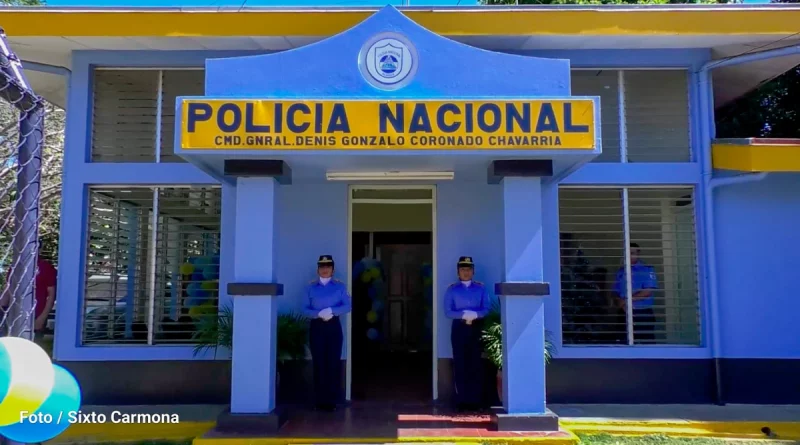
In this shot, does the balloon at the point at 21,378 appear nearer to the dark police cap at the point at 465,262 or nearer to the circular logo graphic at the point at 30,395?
the circular logo graphic at the point at 30,395

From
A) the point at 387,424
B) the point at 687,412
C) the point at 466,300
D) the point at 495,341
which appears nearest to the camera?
the point at 387,424

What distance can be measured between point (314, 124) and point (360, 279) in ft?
16.7

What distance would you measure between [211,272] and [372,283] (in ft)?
11.3

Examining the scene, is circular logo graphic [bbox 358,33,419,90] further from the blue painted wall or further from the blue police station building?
the blue painted wall

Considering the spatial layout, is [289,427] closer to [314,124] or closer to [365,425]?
[365,425]

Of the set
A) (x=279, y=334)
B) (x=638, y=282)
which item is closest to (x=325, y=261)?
(x=279, y=334)

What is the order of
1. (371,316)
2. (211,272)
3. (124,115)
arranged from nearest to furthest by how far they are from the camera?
(211,272), (124,115), (371,316)

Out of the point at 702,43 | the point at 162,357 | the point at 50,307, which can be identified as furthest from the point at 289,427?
the point at 702,43

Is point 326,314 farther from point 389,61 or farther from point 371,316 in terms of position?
point 371,316

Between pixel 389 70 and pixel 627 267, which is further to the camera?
pixel 627 267

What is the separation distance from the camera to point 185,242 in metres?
7.32

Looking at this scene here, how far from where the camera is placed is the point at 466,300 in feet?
21.3

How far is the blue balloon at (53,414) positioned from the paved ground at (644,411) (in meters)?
4.15

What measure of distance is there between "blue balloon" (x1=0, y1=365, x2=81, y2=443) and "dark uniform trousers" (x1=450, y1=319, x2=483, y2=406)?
14.7ft
